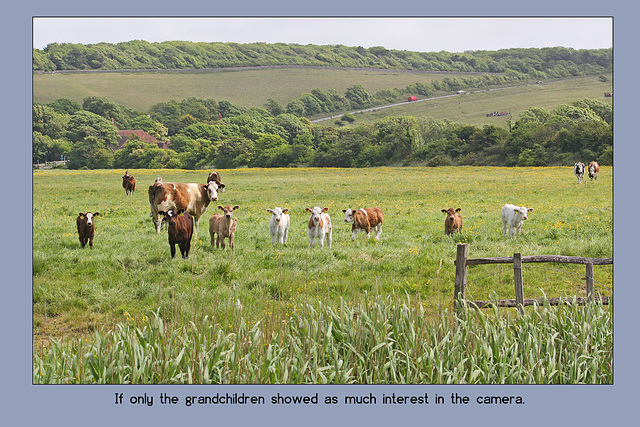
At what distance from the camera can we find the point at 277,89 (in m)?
44.6

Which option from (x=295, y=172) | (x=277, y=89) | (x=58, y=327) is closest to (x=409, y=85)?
(x=277, y=89)

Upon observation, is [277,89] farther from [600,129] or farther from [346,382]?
[346,382]

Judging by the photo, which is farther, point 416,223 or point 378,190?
point 378,190

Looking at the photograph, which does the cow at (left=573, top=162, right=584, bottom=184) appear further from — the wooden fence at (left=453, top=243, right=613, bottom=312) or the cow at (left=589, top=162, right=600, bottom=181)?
the wooden fence at (left=453, top=243, right=613, bottom=312)

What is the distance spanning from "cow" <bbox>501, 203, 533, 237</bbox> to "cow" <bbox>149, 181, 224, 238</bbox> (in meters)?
8.74

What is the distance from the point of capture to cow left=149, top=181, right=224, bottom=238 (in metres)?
16.4

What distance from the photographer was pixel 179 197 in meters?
16.6

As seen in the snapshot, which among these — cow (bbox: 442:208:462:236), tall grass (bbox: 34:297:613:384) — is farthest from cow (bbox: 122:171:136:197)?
tall grass (bbox: 34:297:613:384)

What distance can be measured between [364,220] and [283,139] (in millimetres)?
18435

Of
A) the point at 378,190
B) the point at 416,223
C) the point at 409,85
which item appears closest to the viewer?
the point at 416,223

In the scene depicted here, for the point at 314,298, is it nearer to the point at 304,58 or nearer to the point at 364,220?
the point at 364,220

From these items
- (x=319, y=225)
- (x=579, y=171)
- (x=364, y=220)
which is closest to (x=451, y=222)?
(x=364, y=220)

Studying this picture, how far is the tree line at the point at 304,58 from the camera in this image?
27.1m

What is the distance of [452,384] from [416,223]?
11821mm
